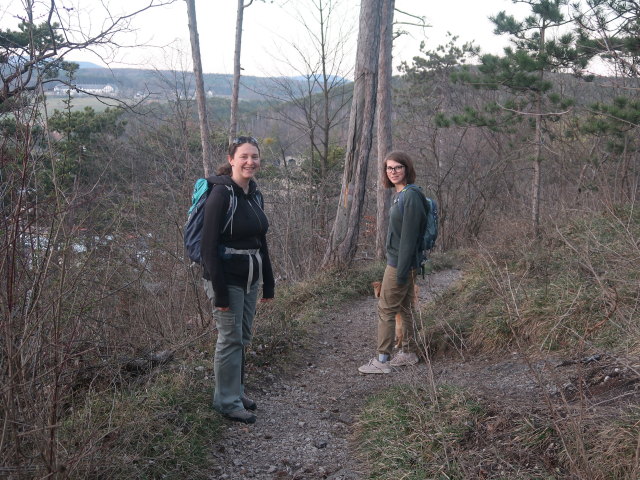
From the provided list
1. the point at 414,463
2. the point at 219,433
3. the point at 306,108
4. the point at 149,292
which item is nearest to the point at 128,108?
the point at 149,292

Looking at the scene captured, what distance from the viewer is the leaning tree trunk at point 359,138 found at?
998 cm

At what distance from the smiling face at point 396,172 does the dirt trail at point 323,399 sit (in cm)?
164

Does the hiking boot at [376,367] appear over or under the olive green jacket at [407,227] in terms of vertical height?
under

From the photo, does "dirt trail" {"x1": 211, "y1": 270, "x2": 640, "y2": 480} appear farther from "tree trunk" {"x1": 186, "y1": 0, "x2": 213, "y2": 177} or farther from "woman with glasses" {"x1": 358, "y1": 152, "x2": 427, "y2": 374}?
"tree trunk" {"x1": 186, "y1": 0, "x2": 213, "y2": 177}

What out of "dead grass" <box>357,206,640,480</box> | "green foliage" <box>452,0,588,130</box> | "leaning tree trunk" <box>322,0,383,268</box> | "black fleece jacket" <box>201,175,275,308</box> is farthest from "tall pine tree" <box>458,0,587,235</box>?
"black fleece jacket" <box>201,175,275,308</box>

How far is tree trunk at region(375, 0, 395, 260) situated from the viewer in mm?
11180

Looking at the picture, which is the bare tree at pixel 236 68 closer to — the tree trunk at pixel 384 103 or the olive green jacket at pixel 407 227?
the tree trunk at pixel 384 103

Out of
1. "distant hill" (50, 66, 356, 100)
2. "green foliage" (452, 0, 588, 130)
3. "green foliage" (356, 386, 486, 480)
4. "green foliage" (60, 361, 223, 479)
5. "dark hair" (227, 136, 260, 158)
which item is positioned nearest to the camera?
"green foliage" (60, 361, 223, 479)

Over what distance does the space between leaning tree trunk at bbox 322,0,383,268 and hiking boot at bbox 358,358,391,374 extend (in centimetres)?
441

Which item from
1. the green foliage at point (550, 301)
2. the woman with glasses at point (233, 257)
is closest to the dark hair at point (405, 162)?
the green foliage at point (550, 301)

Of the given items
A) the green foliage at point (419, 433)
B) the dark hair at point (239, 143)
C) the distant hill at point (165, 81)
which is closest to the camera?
the green foliage at point (419, 433)

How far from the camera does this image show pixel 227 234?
418 cm

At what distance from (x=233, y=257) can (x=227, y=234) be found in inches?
6.7

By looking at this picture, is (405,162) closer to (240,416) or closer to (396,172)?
(396,172)
